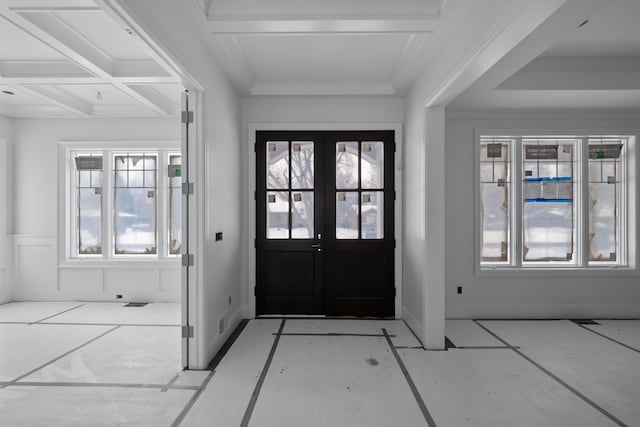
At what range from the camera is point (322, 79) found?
452cm

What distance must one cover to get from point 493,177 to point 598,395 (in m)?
2.82

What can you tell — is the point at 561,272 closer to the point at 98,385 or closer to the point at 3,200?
the point at 98,385

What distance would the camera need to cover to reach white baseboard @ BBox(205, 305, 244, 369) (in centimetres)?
351

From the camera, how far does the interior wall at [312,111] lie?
191 inches

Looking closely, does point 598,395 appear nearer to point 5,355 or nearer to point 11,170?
point 5,355

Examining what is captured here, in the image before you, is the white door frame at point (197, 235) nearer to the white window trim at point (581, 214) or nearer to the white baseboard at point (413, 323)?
the white baseboard at point (413, 323)

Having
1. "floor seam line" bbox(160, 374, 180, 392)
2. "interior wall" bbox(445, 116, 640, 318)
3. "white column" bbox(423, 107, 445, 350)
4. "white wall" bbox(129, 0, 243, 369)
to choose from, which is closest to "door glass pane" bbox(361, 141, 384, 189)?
"interior wall" bbox(445, 116, 640, 318)

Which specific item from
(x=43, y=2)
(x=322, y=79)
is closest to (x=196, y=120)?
(x=43, y=2)

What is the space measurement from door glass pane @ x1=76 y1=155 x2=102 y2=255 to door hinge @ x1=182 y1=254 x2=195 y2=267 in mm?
3325

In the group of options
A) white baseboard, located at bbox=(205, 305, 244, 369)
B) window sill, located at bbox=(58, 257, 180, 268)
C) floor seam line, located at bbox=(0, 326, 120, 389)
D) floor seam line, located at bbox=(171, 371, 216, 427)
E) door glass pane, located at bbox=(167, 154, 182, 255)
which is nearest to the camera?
floor seam line, located at bbox=(171, 371, 216, 427)

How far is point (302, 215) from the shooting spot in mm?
4914

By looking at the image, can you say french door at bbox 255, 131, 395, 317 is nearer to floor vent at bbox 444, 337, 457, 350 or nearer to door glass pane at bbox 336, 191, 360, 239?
door glass pane at bbox 336, 191, 360, 239

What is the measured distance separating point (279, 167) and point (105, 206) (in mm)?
2876

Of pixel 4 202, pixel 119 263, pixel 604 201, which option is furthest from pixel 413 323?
pixel 4 202
